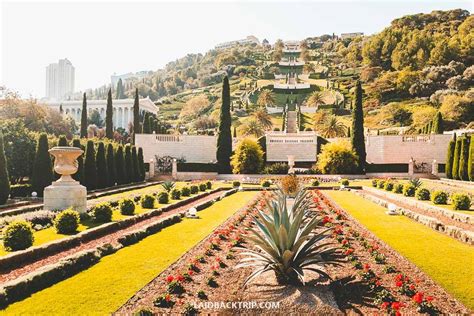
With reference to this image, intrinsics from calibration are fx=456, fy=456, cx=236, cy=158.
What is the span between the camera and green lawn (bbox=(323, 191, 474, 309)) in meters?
7.69

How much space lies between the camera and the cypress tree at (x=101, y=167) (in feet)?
91.8

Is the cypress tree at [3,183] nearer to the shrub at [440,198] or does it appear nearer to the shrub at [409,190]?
the shrub at [440,198]

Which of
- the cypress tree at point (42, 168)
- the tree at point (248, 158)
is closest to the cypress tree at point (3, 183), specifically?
the cypress tree at point (42, 168)

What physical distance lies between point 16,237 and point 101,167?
18.8m

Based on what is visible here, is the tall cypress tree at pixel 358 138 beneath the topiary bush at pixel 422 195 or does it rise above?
above

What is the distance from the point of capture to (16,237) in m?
9.71

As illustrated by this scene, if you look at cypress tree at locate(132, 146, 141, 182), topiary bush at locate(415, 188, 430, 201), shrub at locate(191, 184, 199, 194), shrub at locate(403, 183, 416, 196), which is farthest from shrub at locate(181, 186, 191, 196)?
cypress tree at locate(132, 146, 141, 182)

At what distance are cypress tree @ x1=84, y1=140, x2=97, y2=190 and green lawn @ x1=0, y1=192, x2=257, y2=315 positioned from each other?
49.1ft

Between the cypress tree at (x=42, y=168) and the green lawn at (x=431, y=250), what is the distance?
1473 cm

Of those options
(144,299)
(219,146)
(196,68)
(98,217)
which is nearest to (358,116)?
(219,146)

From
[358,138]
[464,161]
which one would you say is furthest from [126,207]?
[358,138]

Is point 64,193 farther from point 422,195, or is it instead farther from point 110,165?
point 110,165

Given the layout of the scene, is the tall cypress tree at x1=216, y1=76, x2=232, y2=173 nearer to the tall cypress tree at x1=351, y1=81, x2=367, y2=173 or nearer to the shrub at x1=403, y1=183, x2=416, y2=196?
the tall cypress tree at x1=351, y1=81, x2=367, y2=173

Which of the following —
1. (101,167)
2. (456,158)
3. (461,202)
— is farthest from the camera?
(456,158)
